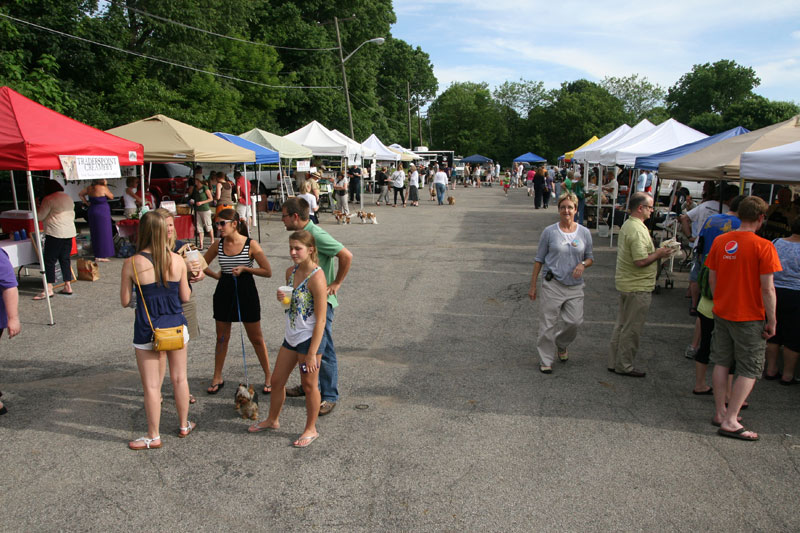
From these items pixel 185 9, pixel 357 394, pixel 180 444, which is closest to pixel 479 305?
pixel 357 394

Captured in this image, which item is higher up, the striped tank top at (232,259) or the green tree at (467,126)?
the green tree at (467,126)

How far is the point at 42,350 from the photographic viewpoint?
21.0 feet

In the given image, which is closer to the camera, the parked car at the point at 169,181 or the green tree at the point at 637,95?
the parked car at the point at 169,181

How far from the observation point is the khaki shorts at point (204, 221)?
13.4 meters

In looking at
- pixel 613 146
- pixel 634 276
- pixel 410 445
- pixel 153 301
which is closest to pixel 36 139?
pixel 153 301

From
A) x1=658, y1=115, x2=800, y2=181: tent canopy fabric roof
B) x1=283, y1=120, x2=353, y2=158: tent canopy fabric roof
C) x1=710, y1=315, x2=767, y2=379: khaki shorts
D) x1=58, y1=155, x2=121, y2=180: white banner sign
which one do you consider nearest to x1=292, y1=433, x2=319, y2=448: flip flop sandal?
x1=710, y1=315, x2=767, y2=379: khaki shorts

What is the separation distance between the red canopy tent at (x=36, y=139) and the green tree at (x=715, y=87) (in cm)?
7676

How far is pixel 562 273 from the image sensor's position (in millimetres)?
5637

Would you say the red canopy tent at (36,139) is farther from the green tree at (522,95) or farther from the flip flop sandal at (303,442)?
the green tree at (522,95)

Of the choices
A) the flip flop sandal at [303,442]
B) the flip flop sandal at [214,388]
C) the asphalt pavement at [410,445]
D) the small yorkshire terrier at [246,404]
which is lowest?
the asphalt pavement at [410,445]

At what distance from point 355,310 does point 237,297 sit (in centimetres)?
345

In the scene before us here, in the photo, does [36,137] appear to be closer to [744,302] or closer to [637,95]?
[744,302]

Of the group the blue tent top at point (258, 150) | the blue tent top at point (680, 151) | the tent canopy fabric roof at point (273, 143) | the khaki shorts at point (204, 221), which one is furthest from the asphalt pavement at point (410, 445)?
the tent canopy fabric roof at point (273, 143)

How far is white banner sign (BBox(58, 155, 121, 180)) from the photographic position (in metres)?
7.98
